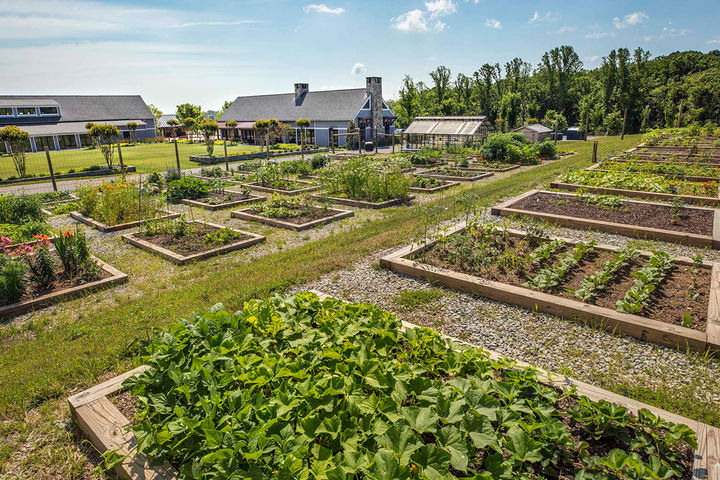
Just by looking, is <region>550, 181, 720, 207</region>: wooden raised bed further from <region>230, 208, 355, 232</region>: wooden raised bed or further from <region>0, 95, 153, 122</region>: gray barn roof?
<region>0, 95, 153, 122</region>: gray barn roof

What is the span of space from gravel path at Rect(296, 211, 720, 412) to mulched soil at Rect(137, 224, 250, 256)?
2.88 metres

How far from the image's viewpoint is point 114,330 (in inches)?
176

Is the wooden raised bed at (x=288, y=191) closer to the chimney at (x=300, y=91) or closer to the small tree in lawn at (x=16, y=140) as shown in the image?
the small tree in lawn at (x=16, y=140)

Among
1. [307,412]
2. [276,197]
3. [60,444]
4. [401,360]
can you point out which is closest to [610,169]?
[276,197]

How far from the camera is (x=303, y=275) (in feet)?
19.3

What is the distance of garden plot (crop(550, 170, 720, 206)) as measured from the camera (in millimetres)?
9938

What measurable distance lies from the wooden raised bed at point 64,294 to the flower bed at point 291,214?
353 cm

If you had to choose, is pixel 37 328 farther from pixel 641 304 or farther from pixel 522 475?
pixel 641 304

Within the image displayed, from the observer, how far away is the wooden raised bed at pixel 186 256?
268 inches

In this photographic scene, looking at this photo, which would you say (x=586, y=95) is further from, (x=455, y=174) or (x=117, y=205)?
(x=117, y=205)

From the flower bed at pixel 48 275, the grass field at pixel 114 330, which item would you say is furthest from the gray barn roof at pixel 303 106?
the flower bed at pixel 48 275

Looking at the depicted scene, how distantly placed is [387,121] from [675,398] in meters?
41.6

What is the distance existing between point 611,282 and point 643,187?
24.6 ft

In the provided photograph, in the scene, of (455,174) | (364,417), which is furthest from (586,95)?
(364,417)
